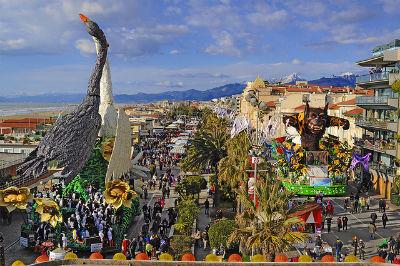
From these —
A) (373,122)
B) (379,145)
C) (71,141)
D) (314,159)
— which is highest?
(373,122)

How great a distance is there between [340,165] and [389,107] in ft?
24.3

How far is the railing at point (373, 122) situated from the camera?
43.8 metres

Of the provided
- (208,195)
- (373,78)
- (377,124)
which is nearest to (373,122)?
(377,124)

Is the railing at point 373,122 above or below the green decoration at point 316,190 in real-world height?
above

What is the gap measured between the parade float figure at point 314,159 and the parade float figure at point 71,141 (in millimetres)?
17546

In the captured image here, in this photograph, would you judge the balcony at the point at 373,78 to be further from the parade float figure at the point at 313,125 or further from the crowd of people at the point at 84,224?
the crowd of people at the point at 84,224

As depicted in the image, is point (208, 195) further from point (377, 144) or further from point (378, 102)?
point (378, 102)

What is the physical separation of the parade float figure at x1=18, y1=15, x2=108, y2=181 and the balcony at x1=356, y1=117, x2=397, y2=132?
23.8 m

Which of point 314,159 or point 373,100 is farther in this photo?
point 373,100

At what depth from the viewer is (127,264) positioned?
1145 centimetres

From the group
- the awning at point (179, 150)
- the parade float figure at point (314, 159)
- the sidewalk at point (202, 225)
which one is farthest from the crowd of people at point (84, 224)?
the awning at point (179, 150)

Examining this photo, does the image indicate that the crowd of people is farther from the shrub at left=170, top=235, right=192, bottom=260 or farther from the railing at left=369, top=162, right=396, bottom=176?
the railing at left=369, top=162, right=396, bottom=176

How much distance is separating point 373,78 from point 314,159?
11080 mm

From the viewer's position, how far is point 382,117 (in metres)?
46.8
